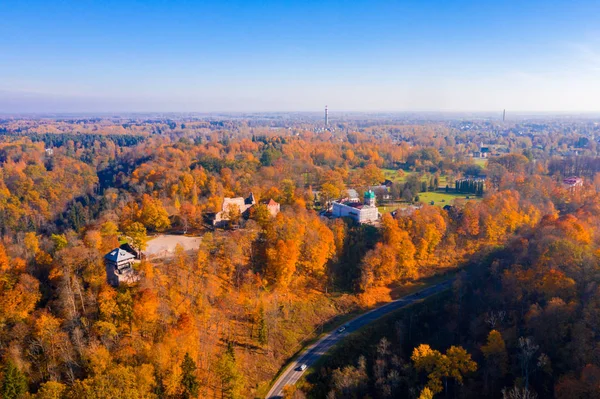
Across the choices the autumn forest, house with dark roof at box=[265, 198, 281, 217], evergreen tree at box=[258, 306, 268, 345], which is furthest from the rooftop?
house with dark roof at box=[265, 198, 281, 217]

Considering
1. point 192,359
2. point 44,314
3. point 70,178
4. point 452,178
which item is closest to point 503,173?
point 452,178

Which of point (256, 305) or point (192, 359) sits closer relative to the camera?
point (192, 359)

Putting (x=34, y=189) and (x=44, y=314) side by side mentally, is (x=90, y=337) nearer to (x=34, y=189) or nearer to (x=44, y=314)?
(x=44, y=314)

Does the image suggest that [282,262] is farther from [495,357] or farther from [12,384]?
[12,384]

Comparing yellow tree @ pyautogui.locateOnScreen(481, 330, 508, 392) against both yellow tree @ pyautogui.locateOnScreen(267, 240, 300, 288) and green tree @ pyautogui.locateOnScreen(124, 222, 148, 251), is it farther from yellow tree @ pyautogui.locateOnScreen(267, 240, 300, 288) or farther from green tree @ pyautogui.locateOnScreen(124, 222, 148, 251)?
green tree @ pyautogui.locateOnScreen(124, 222, 148, 251)

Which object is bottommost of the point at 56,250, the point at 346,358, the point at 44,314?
the point at 346,358

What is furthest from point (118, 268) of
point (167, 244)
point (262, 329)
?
point (262, 329)
